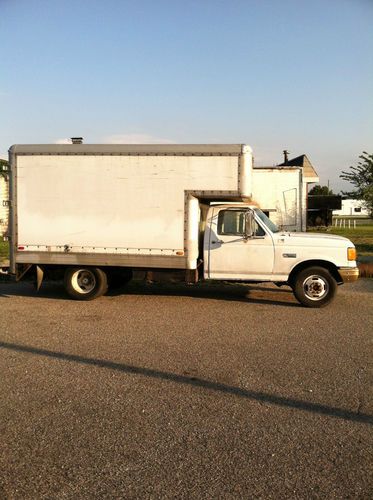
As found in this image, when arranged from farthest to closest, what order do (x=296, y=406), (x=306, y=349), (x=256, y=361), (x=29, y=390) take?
(x=306, y=349), (x=256, y=361), (x=29, y=390), (x=296, y=406)

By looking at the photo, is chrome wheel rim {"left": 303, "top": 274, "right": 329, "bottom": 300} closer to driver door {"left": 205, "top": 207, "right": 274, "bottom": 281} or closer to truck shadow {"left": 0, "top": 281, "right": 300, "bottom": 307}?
truck shadow {"left": 0, "top": 281, "right": 300, "bottom": 307}

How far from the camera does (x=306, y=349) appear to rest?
20.0ft

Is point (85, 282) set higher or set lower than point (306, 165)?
lower

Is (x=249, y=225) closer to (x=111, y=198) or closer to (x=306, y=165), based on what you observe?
(x=111, y=198)

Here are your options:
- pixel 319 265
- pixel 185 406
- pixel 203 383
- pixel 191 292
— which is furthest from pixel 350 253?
pixel 185 406

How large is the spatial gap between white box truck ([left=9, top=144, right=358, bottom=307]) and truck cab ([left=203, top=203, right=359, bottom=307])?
18 mm

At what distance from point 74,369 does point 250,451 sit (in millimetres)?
2456

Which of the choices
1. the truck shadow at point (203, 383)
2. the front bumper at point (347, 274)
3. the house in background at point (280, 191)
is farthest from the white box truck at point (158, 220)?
the house in background at point (280, 191)

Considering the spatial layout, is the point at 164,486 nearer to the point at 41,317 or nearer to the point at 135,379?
the point at 135,379

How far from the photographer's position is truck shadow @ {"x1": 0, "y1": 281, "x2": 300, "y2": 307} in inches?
384

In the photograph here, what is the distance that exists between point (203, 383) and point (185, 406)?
603 mm

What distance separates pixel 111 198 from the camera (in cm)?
894

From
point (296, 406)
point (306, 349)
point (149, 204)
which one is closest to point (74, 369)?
point (296, 406)

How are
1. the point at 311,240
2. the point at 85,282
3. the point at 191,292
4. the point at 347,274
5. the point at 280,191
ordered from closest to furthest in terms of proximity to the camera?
the point at 347,274
the point at 311,240
the point at 85,282
the point at 191,292
the point at 280,191
